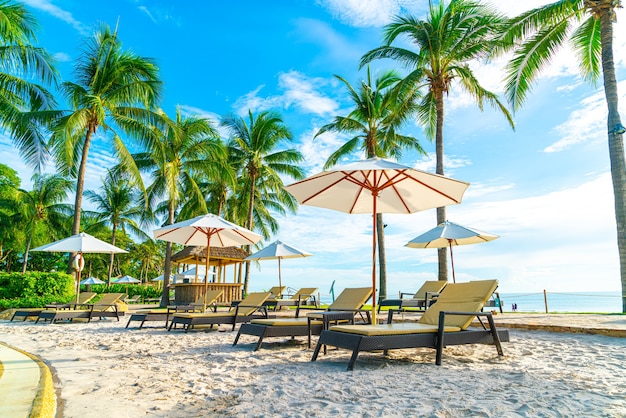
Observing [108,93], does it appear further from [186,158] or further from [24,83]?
[186,158]

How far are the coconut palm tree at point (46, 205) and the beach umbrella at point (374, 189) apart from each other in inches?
1183

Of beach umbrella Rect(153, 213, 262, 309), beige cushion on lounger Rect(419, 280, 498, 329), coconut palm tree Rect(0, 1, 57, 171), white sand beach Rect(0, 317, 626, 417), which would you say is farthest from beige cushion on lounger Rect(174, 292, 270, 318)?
coconut palm tree Rect(0, 1, 57, 171)

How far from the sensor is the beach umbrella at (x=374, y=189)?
5.35 m

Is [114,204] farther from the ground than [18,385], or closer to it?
farther from the ground

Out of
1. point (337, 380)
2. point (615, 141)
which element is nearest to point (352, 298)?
point (337, 380)

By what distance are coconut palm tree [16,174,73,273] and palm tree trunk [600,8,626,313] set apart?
32280 millimetres

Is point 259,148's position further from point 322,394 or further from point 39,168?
point 322,394

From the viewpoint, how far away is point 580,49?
1273 centimetres

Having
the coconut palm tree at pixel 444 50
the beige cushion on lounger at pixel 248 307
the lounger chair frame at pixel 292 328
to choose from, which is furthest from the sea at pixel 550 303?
the beige cushion on lounger at pixel 248 307

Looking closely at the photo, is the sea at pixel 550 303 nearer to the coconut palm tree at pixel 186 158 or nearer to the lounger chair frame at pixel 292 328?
the lounger chair frame at pixel 292 328

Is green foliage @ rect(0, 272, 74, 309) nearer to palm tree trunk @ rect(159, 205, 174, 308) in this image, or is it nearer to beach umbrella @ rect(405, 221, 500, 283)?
palm tree trunk @ rect(159, 205, 174, 308)

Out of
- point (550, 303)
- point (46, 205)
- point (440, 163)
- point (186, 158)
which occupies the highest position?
point (186, 158)

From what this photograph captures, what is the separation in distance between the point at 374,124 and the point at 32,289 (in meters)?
13.7

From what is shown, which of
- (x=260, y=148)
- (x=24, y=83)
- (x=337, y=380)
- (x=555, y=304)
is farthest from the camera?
(x=555, y=304)
